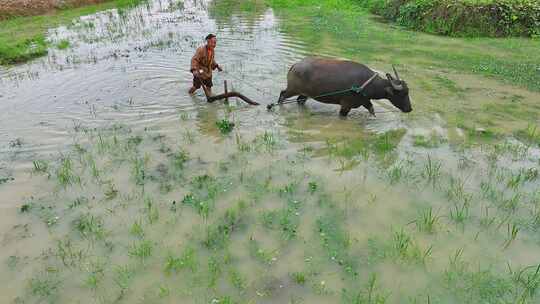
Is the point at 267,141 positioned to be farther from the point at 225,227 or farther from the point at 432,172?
the point at 432,172

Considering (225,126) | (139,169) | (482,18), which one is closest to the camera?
(139,169)

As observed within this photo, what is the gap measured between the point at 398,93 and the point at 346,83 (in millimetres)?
797

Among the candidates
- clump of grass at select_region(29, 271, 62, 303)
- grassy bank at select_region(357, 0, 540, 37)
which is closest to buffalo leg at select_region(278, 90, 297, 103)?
clump of grass at select_region(29, 271, 62, 303)

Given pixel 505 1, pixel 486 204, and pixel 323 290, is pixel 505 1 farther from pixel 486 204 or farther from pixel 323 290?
pixel 323 290

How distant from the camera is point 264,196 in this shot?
13.8 ft

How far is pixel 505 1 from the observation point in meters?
11.5

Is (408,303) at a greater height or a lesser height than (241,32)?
lesser

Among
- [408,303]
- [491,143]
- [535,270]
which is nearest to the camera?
[408,303]

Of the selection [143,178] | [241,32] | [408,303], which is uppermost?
[241,32]

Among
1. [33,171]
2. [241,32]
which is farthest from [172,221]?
[241,32]

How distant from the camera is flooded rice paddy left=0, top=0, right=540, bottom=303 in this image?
3.14m

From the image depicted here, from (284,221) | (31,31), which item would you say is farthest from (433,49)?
(31,31)

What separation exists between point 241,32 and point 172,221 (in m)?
9.37

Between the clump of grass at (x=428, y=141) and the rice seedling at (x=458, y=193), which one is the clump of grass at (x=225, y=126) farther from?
the rice seedling at (x=458, y=193)
